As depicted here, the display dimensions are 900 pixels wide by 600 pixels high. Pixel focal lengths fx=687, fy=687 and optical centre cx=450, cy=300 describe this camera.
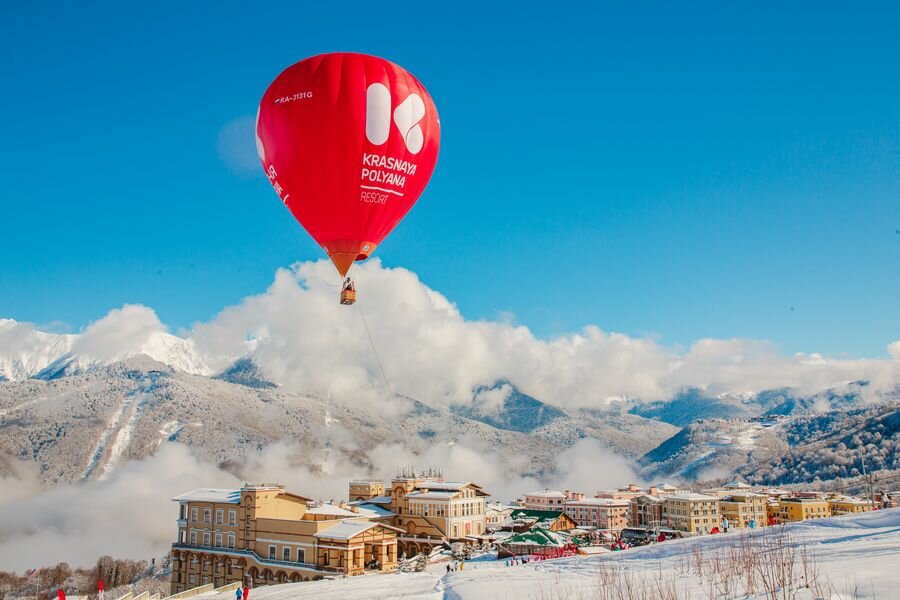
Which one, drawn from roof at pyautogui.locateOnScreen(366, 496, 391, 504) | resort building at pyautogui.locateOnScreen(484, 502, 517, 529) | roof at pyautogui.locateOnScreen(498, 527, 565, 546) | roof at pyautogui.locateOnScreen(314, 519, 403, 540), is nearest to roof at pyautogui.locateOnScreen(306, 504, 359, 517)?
roof at pyautogui.locateOnScreen(314, 519, 403, 540)

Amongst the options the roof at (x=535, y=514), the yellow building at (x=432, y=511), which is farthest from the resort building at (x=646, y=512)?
the yellow building at (x=432, y=511)

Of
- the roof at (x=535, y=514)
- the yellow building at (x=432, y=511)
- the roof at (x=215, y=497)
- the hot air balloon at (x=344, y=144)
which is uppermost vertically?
the hot air balloon at (x=344, y=144)

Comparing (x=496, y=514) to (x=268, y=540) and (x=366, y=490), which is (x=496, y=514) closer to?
(x=366, y=490)

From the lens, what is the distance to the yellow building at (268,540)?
5314 centimetres

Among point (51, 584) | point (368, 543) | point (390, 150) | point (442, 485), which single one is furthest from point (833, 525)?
point (51, 584)

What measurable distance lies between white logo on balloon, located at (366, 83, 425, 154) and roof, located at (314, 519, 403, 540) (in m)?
33.6

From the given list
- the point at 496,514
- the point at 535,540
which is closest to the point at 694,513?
the point at 496,514

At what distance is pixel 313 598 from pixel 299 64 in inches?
914

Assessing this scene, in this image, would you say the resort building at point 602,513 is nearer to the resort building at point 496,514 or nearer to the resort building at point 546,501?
the resort building at point 546,501

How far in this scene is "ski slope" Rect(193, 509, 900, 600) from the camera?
18031mm

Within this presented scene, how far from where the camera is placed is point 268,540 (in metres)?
58.3

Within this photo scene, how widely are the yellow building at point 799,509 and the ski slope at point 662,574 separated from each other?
66.8 meters

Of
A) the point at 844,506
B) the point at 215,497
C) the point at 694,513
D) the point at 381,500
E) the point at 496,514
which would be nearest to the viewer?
the point at 215,497

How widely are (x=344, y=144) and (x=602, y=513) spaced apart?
90863 millimetres
